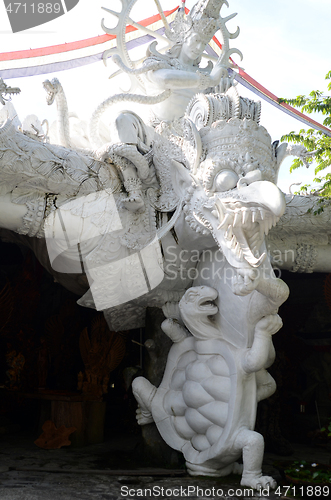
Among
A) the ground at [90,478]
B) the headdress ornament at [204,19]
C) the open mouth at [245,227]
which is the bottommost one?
the ground at [90,478]

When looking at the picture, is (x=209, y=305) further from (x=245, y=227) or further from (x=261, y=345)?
(x=245, y=227)

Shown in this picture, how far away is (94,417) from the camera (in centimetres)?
393

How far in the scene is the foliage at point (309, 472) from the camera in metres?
2.53

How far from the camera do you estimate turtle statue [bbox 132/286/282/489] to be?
2701mm

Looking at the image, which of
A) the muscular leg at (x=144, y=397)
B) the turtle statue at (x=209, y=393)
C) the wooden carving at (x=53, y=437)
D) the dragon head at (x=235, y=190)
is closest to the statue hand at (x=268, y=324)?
the turtle statue at (x=209, y=393)

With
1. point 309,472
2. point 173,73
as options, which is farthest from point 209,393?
point 173,73

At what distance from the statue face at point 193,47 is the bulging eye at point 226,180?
4.52 ft

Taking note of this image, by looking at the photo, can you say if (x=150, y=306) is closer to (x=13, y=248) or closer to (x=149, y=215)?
(x=149, y=215)

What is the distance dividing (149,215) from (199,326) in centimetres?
80

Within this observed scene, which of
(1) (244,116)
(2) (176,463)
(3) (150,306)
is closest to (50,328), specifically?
(3) (150,306)

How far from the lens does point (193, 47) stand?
11.5 feet

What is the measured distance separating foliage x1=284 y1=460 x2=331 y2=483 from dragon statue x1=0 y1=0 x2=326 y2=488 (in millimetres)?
180

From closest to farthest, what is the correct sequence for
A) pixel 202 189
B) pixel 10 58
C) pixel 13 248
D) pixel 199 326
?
pixel 202 189 → pixel 199 326 → pixel 10 58 → pixel 13 248

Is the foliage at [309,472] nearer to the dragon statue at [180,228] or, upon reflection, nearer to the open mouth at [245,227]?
the dragon statue at [180,228]
